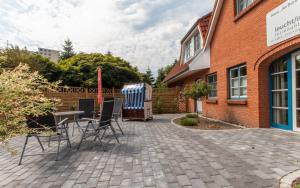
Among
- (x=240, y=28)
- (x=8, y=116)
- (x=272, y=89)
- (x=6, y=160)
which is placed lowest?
(x=6, y=160)

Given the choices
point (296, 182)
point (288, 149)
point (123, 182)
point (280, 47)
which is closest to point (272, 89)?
point (280, 47)

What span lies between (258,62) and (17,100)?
24.1ft

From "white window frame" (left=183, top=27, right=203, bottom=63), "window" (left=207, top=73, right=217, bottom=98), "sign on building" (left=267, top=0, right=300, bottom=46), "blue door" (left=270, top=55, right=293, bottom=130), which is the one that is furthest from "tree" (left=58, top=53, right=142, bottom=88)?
"sign on building" (left=267, top=0, right=300, bottom=46)

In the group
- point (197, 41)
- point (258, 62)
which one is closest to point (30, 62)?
point (197, 41)

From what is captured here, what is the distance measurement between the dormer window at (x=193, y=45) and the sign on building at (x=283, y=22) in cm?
749

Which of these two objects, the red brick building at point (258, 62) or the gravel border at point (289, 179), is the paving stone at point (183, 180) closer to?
the gravel border at point (289, 179)

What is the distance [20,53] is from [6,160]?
15939mm

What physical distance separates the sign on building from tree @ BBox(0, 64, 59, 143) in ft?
20.4

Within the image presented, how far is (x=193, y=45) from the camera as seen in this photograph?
16.1m

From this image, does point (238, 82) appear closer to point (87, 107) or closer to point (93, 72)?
point (87, 107)

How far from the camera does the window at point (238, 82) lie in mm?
9000

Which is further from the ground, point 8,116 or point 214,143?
point 8,116

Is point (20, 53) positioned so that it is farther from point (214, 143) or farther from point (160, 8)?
point (214, 143)

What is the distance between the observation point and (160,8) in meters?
11.5
